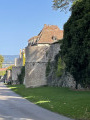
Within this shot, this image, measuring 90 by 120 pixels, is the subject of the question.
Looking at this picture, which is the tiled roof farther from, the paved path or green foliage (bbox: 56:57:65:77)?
the paved path

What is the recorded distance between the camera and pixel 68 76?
39.5 metres

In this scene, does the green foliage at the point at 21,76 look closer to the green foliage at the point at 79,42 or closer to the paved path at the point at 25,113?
the green foliage at the point at 79,42

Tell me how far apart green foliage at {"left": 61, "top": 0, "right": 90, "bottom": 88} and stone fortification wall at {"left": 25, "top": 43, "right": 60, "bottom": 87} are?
1488cm

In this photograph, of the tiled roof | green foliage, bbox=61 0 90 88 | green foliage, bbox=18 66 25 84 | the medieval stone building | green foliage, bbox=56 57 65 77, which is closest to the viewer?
green foliage, bbox=61 0 90 88

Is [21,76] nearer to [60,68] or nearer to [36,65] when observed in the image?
[36,65]

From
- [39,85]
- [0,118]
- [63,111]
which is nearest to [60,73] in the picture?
[39,85]

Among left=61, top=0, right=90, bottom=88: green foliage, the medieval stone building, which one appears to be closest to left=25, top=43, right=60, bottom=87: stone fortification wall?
the medieval stone building

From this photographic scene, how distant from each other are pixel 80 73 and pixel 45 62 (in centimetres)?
1701

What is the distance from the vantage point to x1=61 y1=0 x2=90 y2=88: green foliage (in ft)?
86.3

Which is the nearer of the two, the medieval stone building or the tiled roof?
the medieval stone building

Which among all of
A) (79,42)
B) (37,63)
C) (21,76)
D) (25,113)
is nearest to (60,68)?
(37,63)

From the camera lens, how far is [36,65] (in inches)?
1882

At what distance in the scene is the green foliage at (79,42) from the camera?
86.3 feet

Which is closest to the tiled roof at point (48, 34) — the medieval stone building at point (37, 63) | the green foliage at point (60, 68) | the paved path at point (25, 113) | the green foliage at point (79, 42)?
the medieval stone building at point (37, 63)
